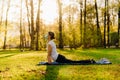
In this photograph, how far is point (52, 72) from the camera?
1248cm

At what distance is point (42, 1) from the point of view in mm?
39594

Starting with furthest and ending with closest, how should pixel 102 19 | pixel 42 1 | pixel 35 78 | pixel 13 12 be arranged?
pixel 13 12
pixel 102 19
pixel 42 1
pixel 35 78

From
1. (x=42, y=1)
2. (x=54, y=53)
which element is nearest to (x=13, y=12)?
(x=42, y=1)

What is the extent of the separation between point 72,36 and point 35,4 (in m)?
12.9

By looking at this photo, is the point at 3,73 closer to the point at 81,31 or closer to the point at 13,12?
the point at 81,31

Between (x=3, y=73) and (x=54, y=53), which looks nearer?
(x=3, y=73)

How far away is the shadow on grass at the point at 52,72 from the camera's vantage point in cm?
1162

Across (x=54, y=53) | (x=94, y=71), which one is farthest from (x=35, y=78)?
(x=54, y=53)

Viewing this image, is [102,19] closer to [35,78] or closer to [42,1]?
[42,1]

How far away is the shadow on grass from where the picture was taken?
1162 cm

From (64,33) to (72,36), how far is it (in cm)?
136

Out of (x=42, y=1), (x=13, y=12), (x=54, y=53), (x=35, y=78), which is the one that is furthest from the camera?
(x=13, y=12)

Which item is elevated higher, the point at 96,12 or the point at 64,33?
the point at 96,12

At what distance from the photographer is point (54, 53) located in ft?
49.2
